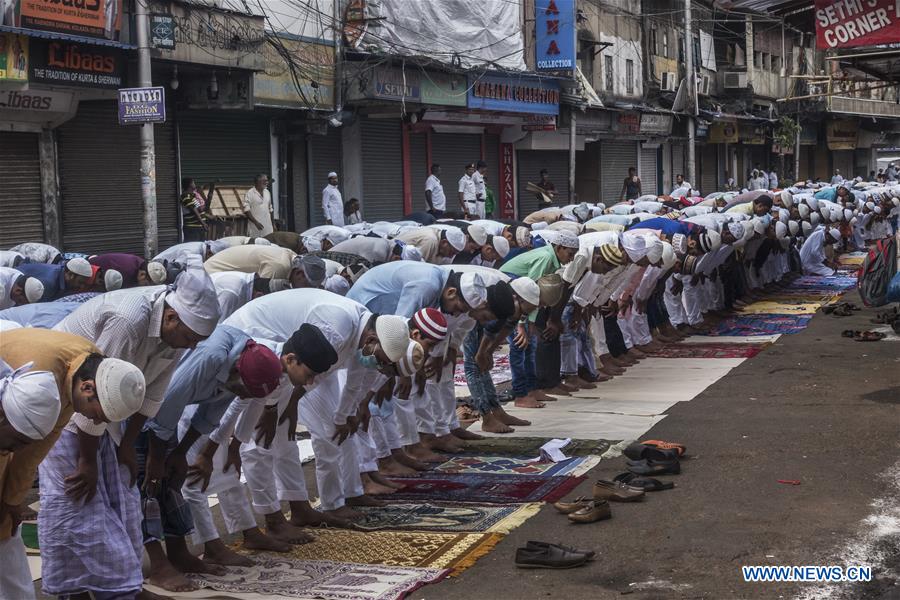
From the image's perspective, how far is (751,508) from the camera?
7484 millimetres

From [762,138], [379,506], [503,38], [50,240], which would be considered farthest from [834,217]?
[762,138]

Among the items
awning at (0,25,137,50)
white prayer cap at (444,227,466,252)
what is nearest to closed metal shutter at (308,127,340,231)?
awning at (0,25,137,50)

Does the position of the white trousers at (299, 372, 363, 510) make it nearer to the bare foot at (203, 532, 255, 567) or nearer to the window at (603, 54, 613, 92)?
the bare foot at (203, 532, 255, 567)

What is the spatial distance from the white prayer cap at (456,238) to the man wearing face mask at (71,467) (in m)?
8.07

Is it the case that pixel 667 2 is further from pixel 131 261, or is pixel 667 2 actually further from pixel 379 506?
pixel 379 506

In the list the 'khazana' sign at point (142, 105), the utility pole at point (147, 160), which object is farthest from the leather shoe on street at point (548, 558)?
the utility pole at point (147, 160)

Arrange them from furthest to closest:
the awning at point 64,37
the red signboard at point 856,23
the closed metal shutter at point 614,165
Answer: the closed metal shutter at point 614,165
the awning at point 64,37
the red signboard at point 856,23

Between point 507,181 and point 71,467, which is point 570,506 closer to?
point 71,467

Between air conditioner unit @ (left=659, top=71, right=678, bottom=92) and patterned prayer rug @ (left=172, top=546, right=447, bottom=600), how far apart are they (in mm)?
36824

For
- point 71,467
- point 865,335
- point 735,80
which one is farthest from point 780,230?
point 735,80

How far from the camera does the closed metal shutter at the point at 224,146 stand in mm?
21047

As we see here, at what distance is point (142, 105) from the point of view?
15180 mm

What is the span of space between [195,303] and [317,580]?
1602 mm

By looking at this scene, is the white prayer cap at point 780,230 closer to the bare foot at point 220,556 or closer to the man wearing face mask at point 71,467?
the bare foot at point 220,556
